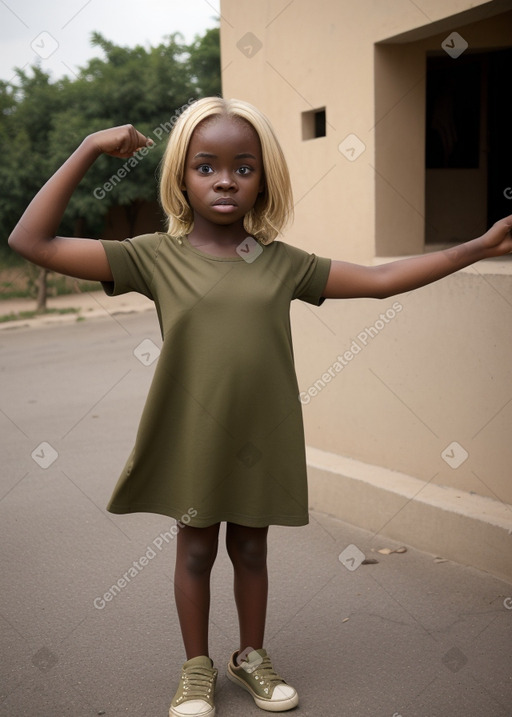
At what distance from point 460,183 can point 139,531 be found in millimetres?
3013

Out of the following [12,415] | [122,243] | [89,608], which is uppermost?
[122,243]

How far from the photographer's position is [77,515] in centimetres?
486

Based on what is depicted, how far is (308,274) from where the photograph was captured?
267 centimetres

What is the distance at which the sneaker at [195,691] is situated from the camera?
2650 mm

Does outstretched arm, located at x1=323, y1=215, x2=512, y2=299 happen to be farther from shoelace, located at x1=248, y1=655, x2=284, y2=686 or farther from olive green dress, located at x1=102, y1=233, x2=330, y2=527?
shoelace, located at x1=248, y1=655, x2=284, y2=686

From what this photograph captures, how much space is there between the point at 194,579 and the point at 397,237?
244 cm

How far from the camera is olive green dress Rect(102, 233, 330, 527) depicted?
2.53 m

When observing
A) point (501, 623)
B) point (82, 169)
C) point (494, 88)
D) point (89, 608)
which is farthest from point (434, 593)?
point (494, 88)

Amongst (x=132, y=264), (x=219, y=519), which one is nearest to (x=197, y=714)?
(x=219, y=519)

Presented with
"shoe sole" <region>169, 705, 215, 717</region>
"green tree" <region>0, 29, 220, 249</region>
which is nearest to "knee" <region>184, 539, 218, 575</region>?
"shoe sole" <region>169, 705, 215, 717</region>

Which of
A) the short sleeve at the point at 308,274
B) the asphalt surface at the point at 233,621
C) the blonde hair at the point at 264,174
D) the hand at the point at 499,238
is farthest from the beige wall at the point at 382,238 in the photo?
the blonde hair at the point at 264,174

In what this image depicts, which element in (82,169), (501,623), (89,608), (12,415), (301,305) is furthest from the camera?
(12,415)

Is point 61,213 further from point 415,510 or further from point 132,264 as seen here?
point 415,510

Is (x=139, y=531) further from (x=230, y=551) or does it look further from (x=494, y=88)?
(x=494, y=88)
